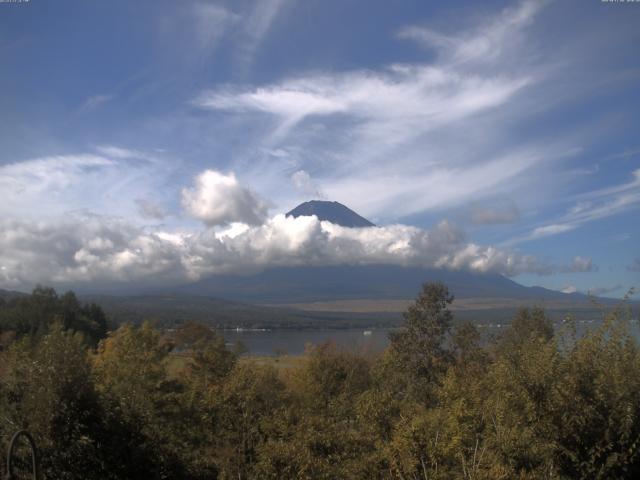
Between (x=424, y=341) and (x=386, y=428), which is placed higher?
(x=386, y=428)

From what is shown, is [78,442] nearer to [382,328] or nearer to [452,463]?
[452,463]

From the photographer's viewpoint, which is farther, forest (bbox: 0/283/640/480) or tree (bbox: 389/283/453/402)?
tree (bbox: 389/283/453/402)

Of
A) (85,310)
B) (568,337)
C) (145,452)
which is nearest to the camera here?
(568,337)

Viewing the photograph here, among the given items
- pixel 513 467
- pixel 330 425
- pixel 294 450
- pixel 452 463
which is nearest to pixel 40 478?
pixel 294 450

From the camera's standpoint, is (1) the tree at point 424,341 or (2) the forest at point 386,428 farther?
(1) the tree at point 424,341

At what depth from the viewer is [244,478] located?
1219 centimetres

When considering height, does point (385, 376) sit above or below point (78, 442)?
below

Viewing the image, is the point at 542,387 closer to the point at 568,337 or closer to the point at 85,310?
the point at 568,337

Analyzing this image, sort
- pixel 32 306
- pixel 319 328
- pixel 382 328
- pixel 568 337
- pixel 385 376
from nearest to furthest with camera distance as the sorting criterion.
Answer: pixel 568 337 → pixel 385 376 → pixel 32 306 → pixel 382 328 → pixel 319 328

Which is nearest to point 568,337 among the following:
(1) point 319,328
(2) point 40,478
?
(2) point 40,478

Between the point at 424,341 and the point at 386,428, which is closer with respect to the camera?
the point at 386,428

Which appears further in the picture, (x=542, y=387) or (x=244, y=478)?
(x=244, y=478)

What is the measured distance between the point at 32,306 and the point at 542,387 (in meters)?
70.4

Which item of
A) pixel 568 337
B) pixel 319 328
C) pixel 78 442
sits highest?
pixel 568 337
